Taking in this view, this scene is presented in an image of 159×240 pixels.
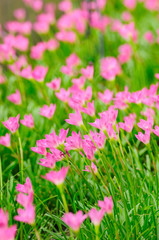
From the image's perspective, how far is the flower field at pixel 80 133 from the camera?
970 mm

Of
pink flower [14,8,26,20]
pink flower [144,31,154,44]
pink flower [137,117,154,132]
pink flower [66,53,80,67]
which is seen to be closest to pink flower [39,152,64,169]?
pink flower [137,117,154,132]

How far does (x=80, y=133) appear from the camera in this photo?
1187 millimetres

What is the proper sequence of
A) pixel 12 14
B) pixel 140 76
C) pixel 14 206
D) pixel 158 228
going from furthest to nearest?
pixel 12 14, pixel 140 76, pixel 14 206, pixel 158 228

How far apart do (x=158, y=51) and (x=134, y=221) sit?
1.97 metres

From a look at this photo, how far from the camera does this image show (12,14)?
307 centimetres

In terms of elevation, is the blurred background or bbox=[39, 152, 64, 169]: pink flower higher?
the blurred background

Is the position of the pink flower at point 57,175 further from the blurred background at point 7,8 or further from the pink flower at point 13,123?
the blurred background at point 7,8

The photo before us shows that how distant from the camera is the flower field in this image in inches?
38.2

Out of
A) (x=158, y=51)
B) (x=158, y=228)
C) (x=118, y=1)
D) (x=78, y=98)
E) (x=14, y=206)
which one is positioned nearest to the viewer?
(x=158, y=228)

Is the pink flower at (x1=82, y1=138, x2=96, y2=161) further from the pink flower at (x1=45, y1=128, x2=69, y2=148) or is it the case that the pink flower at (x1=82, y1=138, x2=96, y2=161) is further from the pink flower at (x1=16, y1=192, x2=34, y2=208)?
the pink flower at (x1=16, y1=192, x2=34, y2=208)

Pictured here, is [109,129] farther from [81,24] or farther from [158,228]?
[81,24]

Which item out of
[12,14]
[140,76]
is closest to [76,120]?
[140,76]

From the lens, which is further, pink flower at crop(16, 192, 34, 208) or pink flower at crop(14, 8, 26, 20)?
pink flower at crop(14, 8, 26, 20)

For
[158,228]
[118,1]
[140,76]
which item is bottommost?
[158,228]
